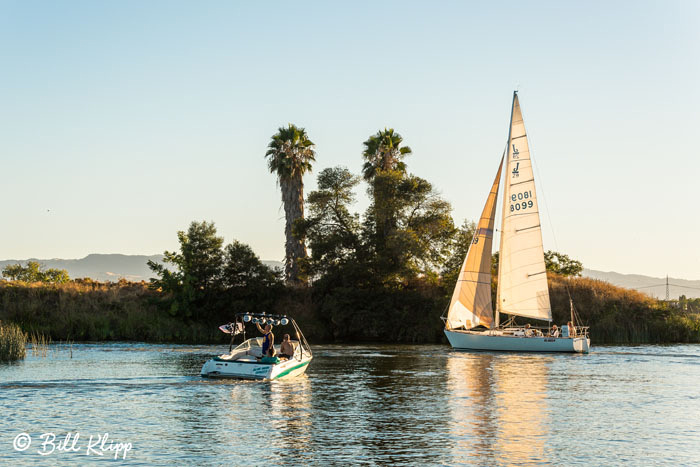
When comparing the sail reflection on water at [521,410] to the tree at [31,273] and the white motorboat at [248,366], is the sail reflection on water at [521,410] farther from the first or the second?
the tree at [31,273]

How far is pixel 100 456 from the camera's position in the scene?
2328 centimetres

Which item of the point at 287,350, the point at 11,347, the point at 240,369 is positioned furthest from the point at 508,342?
the point at 11,347

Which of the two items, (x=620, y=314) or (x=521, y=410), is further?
(x=620, y=314)

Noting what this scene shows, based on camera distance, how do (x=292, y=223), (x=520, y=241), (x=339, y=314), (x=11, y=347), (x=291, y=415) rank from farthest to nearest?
(x=292, y=223)
(x=339, y=314)
(x=520, y=241)
(x=11, y=347)
(x=291, y=415)

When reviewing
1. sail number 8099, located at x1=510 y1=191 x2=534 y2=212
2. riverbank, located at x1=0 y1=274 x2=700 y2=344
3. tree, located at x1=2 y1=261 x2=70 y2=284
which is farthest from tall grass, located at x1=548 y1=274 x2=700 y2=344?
tree, located at x1=2 y1=261 x2=70 y2=284

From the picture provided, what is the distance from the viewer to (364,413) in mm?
31391

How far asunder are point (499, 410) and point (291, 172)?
6343 centimetres

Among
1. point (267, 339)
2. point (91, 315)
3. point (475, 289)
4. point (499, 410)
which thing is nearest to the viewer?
point (499, 410)

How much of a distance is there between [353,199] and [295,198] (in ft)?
35.9

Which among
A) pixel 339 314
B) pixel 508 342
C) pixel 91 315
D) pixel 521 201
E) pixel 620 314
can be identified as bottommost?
pixel 508 342

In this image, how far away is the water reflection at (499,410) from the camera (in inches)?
970

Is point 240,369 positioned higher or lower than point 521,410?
higher

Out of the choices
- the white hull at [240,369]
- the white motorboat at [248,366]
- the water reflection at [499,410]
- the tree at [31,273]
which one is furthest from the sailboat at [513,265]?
the tree at [31,273]
